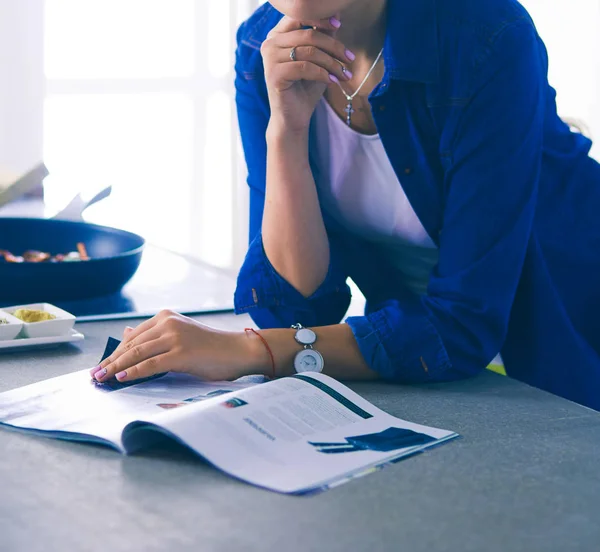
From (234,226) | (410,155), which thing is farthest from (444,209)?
(234,226)

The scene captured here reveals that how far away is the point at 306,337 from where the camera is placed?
4.13 ft

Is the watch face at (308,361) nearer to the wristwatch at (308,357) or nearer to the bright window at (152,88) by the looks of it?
the wristwatch at (308,357)

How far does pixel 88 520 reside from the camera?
78 centimetres

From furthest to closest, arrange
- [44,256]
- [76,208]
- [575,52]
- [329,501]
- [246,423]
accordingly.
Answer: [575,52]
[76,208]
[44,256]
[246,423]
[329,501]

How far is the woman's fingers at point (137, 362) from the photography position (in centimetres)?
115

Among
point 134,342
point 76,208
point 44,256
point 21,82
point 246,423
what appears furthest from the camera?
point 21,82

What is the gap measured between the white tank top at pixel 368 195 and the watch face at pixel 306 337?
0.28 m

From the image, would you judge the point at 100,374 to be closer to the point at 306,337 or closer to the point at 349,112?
the point at 306,337

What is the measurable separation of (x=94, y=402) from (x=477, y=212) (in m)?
0.57

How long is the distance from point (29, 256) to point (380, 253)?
67 cm

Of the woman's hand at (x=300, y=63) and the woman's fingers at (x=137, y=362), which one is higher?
the woman's hand at (x=300, y=63)

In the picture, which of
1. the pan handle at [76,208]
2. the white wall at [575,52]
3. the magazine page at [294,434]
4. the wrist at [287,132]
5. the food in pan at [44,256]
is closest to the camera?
the magazine page at [294,434]

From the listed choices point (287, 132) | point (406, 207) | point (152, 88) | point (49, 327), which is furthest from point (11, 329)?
point (152, 88)

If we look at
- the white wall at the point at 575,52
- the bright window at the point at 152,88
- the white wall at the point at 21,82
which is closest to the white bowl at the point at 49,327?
the white wall at the point at 21,82
